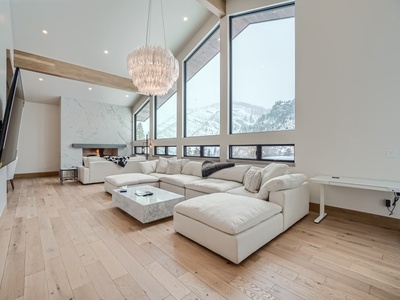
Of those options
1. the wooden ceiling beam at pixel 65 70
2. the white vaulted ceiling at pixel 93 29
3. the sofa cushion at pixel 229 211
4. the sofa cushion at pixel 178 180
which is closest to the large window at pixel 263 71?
the white vaulted ceiling at pixel 93 29

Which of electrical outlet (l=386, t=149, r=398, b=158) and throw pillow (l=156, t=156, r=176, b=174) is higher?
electrical outlet (l=386, t=149, r=398, b=158)

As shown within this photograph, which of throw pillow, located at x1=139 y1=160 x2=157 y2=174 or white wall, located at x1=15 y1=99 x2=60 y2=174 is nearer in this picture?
throw pillow, located at x1=139 y1=160 x2=157 y2=174

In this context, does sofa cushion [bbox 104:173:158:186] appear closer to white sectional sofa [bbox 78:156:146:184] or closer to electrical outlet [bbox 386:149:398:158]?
white sectional sofa [bbox 78:156:146:184]

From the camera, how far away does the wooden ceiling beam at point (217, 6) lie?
425 centimetres

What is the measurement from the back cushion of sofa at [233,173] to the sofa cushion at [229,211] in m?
1.27

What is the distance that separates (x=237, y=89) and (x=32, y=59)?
17.8 feet

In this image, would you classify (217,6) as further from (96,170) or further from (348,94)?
(96,170)

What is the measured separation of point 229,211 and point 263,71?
3.41 meters

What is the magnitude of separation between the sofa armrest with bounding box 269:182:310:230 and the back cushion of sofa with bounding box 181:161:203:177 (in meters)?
2.26

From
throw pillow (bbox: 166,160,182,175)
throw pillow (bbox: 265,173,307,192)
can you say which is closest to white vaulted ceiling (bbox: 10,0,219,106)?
throw pillow (bbox: 166,160,182,175)

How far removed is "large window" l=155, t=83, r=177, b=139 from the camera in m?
6.75

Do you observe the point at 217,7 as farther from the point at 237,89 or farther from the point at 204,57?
the point at 237,89

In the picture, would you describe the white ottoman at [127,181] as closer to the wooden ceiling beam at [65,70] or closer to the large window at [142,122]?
the wooden ceiling beam at [65,70]

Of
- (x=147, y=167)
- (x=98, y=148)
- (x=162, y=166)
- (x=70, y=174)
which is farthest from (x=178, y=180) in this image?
(x=98, y=148)
